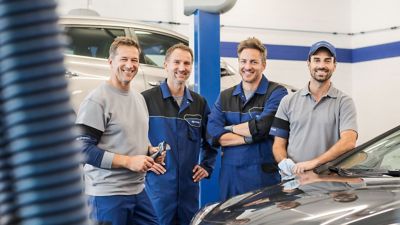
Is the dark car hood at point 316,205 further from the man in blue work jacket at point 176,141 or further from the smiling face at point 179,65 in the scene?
the smiling face at point 179,65

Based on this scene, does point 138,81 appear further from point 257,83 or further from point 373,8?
point 373,8

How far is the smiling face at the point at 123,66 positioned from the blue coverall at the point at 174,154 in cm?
57

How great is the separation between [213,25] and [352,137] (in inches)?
71.8

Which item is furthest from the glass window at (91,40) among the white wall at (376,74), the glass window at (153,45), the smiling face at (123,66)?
the white wall at (376,74)

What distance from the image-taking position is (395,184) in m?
2.48

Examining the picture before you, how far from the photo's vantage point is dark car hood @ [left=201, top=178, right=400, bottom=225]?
2.13 m

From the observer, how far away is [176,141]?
3.47m

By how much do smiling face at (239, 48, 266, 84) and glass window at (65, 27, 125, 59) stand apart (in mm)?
2115

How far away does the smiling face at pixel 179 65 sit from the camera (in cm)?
355

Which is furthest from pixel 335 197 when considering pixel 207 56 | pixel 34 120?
pixel 207 56

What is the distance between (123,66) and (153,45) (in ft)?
9.06

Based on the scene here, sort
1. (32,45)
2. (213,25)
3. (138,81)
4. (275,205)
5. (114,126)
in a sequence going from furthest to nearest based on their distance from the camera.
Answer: (138,81) → (213,25) → (114,126) → (275,205) → (32,45)

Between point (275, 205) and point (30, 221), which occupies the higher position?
point (30, 221)

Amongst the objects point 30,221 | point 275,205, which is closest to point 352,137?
point 275,205
